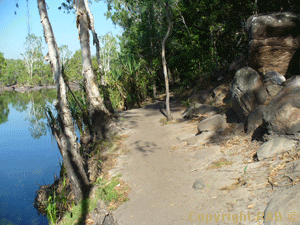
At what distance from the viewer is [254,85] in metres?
6.13

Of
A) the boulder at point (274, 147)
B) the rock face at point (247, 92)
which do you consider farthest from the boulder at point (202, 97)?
the boulder at point (274, 147)

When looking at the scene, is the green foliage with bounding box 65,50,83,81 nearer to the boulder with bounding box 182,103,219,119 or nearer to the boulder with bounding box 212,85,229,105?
→ the boulder with bounding box 182,103,219,119

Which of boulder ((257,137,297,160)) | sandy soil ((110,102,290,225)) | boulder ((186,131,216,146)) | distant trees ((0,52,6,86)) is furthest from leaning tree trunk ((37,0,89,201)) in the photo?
distant trees ((0,52,6,86))

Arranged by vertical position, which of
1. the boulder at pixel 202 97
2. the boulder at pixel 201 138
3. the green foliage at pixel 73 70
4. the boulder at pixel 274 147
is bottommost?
the boulder at pixel 201 138

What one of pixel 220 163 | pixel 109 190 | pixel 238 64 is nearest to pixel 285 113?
pixel 220 163

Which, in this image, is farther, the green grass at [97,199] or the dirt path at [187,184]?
the green grass at [97,199]

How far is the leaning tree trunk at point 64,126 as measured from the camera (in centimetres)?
502

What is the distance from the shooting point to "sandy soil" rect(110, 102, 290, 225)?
355 centimetres

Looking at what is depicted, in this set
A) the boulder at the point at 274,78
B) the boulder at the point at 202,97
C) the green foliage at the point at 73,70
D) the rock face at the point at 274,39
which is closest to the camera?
the boulder at the point at 274,78

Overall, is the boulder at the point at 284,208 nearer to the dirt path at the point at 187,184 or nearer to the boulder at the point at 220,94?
the dirt path at the point at 187,184

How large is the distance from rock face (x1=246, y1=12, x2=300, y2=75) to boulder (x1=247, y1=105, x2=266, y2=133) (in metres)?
2.38

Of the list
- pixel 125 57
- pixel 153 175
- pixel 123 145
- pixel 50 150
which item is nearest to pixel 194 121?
pixel 123 145

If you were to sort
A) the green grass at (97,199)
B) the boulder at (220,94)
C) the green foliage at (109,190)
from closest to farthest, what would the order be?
the green grass at (97,199)
the green foliage at (109,190)
the boulder at (220,94)

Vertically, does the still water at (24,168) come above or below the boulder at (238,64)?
below
